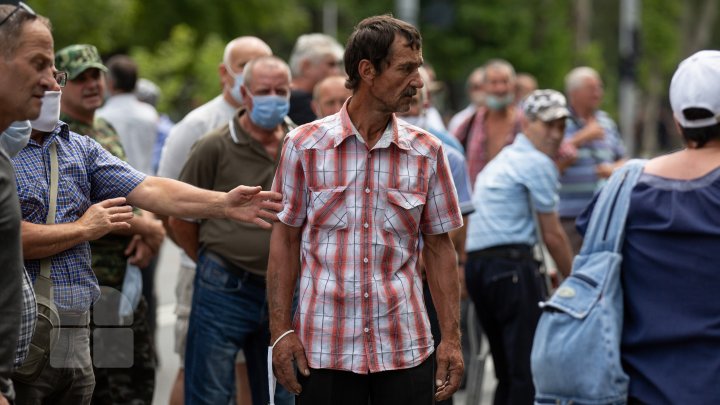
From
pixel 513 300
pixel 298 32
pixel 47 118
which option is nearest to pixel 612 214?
pixel 47 118

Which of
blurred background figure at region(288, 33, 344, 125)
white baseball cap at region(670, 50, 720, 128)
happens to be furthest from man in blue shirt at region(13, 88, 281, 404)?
blurred background figure at region(288, 33, 344, 125)

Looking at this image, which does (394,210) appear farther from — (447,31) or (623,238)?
(447,31)

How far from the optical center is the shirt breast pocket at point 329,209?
5.08m

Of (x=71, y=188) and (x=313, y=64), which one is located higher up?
(x=313, y=64)

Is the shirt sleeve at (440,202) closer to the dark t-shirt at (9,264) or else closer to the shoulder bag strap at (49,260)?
the shoulder bag strap at (49,260)

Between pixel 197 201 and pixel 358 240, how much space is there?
2.23 ft

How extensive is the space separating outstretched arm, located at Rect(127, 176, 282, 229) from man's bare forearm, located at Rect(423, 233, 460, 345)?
611 mm

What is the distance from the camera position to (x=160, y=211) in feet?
17.6

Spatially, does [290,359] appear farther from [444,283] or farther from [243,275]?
[243,275]

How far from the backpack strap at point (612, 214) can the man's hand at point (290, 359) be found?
3.50ft

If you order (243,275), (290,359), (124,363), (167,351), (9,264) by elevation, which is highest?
(9,264)

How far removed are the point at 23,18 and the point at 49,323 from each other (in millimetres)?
1192

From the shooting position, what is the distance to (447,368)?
5.30m

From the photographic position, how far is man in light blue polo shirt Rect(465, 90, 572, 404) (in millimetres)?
8062
